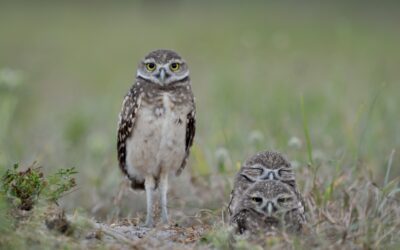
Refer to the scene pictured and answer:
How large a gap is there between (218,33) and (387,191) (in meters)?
13.7

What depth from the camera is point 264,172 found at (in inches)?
223

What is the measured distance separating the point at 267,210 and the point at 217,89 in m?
4.76

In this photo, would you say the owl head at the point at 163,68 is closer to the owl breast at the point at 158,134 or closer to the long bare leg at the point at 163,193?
the owl breast at the point at 158,134

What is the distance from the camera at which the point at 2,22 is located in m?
22.8

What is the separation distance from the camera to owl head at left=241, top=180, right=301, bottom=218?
5250 mm

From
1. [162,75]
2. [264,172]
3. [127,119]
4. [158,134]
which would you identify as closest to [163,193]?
[158,134]

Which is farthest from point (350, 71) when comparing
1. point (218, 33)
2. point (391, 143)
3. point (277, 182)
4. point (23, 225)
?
point (23, 225)

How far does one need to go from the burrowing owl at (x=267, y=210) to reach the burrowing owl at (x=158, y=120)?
115 cm

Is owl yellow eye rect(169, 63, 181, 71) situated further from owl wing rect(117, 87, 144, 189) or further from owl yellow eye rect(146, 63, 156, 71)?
owl wing rect(117, 87, 144, 189)

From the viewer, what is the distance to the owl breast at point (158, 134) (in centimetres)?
643

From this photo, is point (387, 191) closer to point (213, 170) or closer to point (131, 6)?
point (213, 170)

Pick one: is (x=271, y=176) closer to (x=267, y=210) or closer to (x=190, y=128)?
(x=267, y=210)

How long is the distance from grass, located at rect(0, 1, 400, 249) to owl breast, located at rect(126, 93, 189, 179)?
1.44 ft

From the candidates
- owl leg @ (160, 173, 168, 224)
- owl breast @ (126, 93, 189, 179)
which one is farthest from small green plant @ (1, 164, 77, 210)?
owl leg @ (160, 173, 168, 224)
